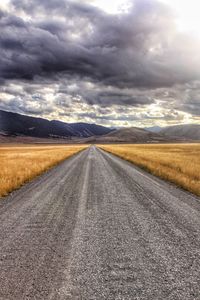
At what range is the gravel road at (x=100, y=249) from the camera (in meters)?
4.50

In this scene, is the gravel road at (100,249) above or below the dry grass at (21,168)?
above

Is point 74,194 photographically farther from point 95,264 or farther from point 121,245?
point 95,264

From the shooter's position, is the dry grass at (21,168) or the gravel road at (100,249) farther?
the dry grass at (21,168)

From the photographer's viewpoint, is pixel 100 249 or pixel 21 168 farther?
pixel 21 168

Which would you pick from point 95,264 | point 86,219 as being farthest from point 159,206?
point 95,264

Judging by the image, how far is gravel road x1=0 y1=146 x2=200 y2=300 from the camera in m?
4.50

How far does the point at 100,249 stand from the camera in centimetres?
614

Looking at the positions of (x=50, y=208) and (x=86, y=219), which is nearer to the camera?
(x=86, y=219)

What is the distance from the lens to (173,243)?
21.2 feet

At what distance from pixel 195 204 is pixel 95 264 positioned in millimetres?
6566

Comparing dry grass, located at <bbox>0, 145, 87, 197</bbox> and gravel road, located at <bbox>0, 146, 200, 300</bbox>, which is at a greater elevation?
gravel road, located at <bbox>0, 146, 200, 300</bbox>

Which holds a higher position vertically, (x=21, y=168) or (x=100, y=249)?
(x=100, y=249)

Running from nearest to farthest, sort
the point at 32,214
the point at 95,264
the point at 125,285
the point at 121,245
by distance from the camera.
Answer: the point at 125,285
the point at 95,264
the point at 121,245
the point at 32,214

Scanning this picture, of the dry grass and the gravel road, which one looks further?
the dry grass
